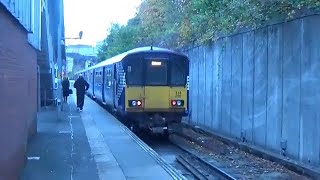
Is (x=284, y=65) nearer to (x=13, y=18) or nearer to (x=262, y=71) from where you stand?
(x=262, y=71)

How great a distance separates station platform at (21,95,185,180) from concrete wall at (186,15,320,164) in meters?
3.30

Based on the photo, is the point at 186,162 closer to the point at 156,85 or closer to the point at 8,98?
the point at 156,85

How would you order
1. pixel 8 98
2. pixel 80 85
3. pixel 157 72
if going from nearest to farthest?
pixel 8 98 < pixel 157 72 < pixel 80 85

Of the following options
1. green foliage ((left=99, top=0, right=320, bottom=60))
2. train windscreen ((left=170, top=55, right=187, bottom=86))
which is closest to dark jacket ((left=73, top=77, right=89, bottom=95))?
green foliage ((left=99, top=0, right=320, bottom=60))

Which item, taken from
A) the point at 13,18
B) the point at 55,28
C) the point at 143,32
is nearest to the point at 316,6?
the point at 13,18

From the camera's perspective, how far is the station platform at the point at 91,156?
9.64m

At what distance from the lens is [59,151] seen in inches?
492

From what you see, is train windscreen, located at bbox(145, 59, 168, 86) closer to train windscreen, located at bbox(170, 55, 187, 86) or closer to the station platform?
train windscreen, located at bbox(170, 55, 187, 86)

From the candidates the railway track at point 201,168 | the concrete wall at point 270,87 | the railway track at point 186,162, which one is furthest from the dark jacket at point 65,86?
the railway track at point 201,168

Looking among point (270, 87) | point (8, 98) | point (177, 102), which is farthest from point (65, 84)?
point (8, 98)

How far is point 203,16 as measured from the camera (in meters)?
20.6

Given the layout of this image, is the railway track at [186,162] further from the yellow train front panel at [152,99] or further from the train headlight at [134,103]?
the train headlight at [134,103]

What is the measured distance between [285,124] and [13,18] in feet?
24.9

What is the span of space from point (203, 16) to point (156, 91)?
450cm
